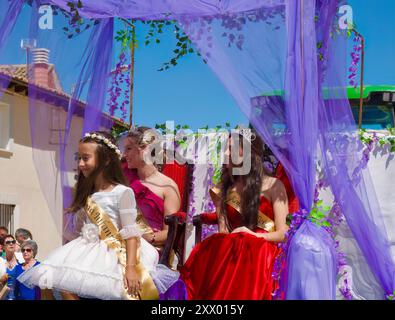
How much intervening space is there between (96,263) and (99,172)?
0.52m

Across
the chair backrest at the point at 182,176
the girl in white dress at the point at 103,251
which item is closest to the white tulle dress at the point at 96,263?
the girl in white dress at the point at 103,251

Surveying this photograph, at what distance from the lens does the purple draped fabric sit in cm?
417

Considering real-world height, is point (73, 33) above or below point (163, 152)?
above

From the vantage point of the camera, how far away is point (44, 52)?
5066 mm

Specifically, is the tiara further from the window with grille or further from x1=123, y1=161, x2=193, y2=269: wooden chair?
the window with grille

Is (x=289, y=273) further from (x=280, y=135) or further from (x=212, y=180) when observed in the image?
(x=212, y=180)

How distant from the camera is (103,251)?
3.88m

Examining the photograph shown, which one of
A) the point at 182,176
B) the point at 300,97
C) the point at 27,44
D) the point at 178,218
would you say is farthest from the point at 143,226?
the point at 27,44

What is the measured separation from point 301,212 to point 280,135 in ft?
1.48

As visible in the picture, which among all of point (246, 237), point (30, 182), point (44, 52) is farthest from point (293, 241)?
point (30, 182)

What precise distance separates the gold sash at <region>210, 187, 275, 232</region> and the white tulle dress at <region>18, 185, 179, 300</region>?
939 millimetres
